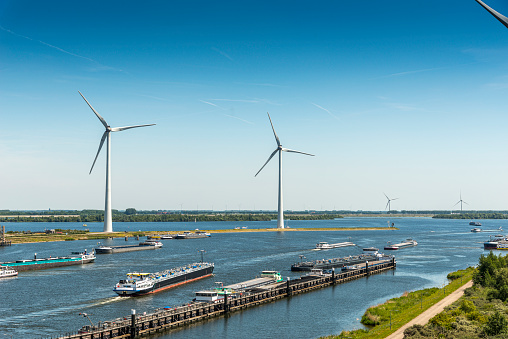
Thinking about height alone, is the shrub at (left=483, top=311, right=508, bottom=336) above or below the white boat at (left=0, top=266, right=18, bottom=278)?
above

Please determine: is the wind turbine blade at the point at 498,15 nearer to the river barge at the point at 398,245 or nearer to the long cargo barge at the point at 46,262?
the long cargo barge at the point at 46,262

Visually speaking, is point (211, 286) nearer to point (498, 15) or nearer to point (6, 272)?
point (6, 272)

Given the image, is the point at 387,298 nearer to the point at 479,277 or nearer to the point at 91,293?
the point at 479,277

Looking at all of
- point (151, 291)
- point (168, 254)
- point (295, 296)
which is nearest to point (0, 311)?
point (151, 291)

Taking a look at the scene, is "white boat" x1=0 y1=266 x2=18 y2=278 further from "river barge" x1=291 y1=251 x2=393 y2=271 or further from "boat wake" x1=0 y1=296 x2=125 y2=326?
"river barge" x1=291 y1=251 x2=393 y2=271

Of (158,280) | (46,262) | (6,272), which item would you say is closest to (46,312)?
(158,280)

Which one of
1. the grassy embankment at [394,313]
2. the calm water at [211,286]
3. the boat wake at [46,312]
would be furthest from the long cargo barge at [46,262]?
the grassy embankment at [394,313]

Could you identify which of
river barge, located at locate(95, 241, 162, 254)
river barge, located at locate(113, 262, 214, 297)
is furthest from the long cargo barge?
river barge, located at locate(113, 262, 214, 297)
